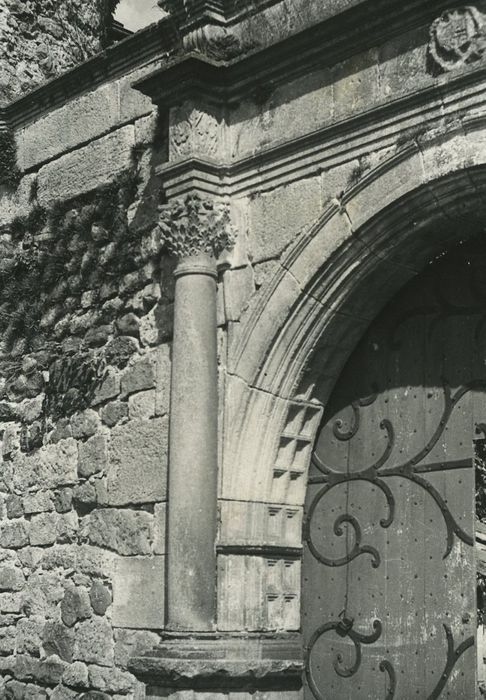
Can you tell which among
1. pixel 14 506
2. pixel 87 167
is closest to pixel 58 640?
pixel 14 506

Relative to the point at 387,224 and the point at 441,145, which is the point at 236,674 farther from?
the point at 441,145

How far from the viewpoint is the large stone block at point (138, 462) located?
20.1 feet

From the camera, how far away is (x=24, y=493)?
7113 millimetres

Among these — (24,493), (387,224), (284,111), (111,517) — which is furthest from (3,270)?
(387,224)

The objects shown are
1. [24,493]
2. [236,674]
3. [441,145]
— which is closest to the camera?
[441,145]

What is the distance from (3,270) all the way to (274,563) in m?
2.82

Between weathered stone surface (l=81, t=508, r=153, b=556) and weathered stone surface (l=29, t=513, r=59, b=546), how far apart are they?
0.29 meters

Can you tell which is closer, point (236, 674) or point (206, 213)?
point (236, 674)

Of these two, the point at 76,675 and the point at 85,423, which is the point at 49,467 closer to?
the point at 85,423

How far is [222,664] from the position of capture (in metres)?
5.46

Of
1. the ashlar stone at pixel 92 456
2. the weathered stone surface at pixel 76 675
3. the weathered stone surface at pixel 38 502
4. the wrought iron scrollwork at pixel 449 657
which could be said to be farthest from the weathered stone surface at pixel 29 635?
the wrought iron scrollwork at pixel 449 657

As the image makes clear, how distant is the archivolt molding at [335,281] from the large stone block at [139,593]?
62 cm

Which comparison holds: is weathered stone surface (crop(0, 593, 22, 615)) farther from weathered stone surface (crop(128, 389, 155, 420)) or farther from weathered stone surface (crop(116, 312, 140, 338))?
weathered stone surface (crop(116, 312, 140, 338))

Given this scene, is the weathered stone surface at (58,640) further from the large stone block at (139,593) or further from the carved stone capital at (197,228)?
the carved stone capital at (197,228)
